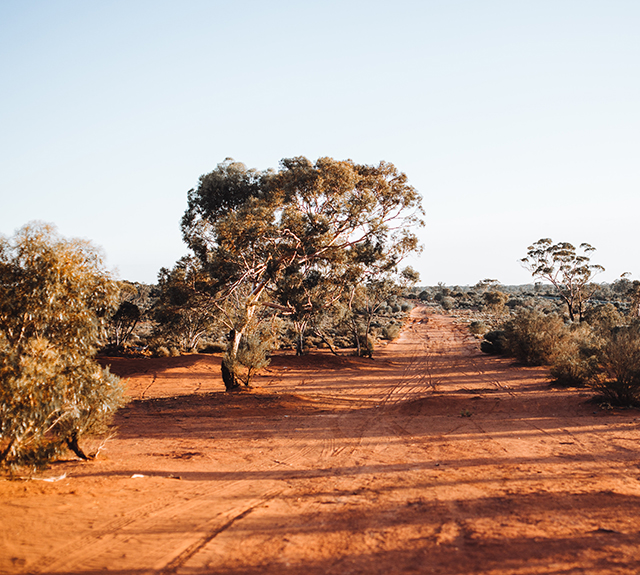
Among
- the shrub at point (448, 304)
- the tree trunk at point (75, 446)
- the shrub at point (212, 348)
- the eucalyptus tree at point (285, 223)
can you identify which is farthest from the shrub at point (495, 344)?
the shrub at point (448, 304)

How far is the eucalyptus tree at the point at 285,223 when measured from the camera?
635 inches

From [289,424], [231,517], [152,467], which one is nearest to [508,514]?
[231,517]

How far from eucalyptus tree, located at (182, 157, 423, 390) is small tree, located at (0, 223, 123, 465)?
8.13 metres

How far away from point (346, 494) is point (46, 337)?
5318mm

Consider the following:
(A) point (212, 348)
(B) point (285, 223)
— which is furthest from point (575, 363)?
(A) point (212, 348)

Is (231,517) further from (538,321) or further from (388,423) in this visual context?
(538,321)

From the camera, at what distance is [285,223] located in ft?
54.5

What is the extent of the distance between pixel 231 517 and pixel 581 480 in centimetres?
546

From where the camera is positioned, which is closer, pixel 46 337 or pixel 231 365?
pixel 46 337

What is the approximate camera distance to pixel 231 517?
579 cm

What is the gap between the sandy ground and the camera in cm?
459

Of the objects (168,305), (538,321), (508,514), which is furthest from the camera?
(538,321)

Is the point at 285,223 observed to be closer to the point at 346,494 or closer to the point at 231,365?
the point at 231,365

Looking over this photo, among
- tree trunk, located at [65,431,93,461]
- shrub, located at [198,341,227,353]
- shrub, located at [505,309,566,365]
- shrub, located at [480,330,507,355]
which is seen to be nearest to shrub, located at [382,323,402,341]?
shrub, located at [480,330,507,355]
